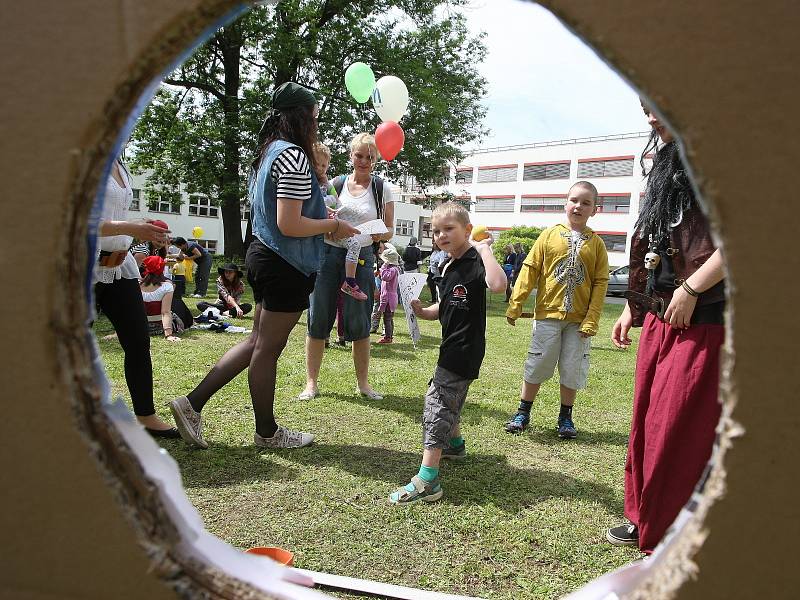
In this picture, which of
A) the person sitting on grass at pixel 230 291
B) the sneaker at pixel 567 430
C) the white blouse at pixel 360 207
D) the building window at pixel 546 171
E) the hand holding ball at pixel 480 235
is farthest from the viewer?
the building window at pixel 546 171

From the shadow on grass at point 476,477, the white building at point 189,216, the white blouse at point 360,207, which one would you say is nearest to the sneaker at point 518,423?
the shadow on grass at point 476,477

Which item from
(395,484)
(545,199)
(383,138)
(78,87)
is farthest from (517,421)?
(545,199)

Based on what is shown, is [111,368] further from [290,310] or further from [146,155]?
[146,155]

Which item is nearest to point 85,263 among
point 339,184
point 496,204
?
point 339,184

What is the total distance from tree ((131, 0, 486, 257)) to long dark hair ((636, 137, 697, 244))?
14.1m

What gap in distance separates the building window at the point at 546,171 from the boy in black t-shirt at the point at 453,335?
→ 43934 millimetres

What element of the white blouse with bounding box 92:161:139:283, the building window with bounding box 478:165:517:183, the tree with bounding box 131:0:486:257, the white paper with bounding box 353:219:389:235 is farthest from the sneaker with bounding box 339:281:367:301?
the building window with bounding box 478:165:517:183

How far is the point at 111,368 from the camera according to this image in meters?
4.78

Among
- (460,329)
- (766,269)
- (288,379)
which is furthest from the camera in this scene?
(288,379)

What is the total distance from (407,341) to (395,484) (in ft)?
16.3

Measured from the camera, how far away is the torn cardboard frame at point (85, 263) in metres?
0.64

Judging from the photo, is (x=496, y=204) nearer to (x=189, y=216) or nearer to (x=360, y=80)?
(x=189, y=216)

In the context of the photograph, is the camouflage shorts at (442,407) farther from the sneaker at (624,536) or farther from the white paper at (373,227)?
the white paper at (373,227)

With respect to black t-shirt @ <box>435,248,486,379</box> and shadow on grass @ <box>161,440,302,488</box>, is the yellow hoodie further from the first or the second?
shadow on grass @ <box>161,440,302,488</box>
